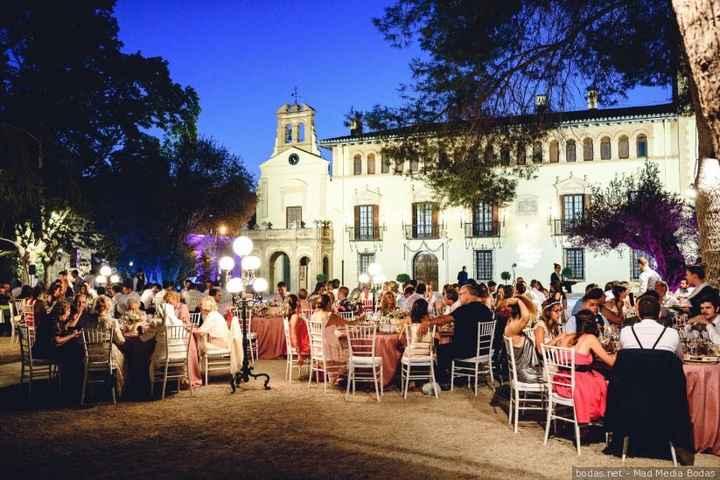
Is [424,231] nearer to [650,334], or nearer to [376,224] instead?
[376,224]

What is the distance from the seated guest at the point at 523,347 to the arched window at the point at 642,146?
24573 mm

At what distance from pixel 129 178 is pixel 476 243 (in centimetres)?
1844

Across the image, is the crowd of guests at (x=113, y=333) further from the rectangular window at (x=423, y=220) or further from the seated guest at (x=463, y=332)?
the rectangular window at (x=423, y=220)

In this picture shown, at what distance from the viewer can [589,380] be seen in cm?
518

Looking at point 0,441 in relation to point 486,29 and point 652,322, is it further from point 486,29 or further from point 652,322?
point 486,29

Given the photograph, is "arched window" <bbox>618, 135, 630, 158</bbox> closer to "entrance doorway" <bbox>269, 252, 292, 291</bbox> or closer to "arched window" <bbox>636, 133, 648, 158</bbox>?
"arched window" <bbox>636, 133, 648, 158</bbox>

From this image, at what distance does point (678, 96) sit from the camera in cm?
1012

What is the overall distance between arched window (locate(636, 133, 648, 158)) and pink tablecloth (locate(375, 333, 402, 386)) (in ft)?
79.8

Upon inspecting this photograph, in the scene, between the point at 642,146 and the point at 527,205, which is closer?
the point at 642,146

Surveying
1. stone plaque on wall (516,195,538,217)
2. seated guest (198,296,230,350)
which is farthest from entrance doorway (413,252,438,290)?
seated guest (198,296,230,350)

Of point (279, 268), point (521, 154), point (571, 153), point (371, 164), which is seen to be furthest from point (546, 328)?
point (279, 268)

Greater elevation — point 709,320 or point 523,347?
point 709,320

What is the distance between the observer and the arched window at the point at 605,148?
93.3 ft

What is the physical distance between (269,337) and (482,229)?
2125 cm
